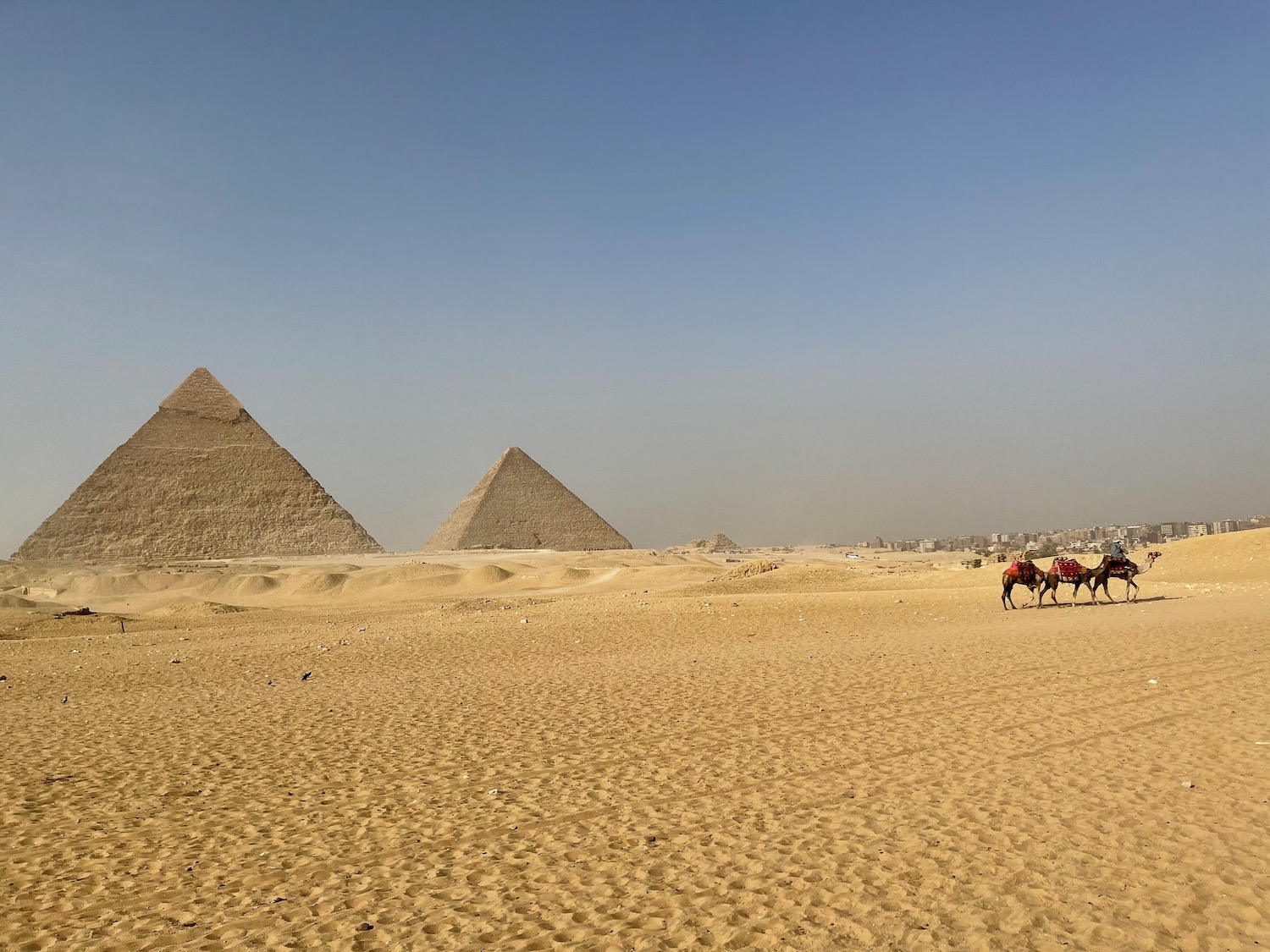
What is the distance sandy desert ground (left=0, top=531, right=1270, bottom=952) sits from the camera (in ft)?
11.9

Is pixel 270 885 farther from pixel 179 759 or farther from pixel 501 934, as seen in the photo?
pixel 179 759

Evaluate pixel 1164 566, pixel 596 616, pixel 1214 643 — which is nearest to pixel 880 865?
pixel 1214 643

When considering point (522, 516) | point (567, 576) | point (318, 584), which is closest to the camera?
point (567, 576)

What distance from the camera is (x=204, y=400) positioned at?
86.4 meters

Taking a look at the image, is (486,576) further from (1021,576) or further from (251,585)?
(1021,576)

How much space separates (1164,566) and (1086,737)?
872 inches

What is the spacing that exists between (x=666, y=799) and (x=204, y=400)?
9286 cm

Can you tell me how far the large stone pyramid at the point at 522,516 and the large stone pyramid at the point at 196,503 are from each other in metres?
10.2

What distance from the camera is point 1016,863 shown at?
409cm

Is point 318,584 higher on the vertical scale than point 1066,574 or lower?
higher

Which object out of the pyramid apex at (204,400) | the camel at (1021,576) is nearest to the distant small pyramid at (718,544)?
the pyramid apex at (204,400)

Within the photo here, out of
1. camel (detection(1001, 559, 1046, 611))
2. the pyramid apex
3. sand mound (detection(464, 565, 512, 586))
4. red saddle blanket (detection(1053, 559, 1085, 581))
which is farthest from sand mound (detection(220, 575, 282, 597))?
the pyramid apex

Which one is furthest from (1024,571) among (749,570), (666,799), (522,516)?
(522,516)

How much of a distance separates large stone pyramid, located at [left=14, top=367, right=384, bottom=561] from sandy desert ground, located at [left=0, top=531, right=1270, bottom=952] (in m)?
70.5
